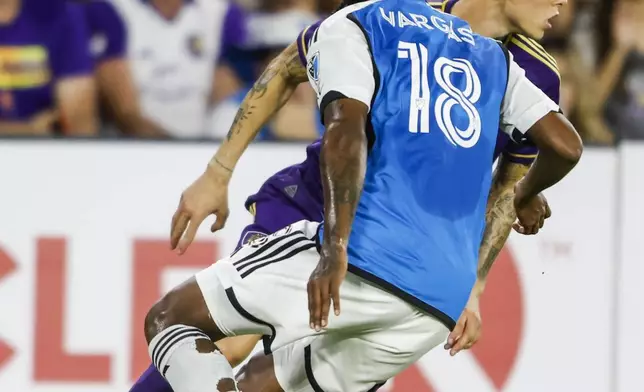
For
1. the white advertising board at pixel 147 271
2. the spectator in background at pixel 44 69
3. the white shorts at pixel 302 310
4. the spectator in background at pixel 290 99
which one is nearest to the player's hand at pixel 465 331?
the white shorts at pixel 302 310

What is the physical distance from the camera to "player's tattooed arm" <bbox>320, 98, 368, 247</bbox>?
2811 mm

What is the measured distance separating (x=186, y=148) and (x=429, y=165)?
89.3 inches

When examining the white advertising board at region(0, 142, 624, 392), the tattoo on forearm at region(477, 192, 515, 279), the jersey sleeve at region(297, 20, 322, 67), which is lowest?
the white advertising board at region(0, 142, 624, 392)

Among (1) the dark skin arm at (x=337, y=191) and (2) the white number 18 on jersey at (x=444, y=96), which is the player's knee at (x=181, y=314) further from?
(2) the white number 18 on jersey at (x=444, y=96)

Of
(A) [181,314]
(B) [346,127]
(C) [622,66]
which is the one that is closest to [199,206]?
(A) [181,314]

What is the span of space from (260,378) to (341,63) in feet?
3.36

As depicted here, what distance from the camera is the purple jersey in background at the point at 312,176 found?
3.74 metres

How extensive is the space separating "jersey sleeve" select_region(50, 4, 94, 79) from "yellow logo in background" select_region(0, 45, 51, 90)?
0.04 m

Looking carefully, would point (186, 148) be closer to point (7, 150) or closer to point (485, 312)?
point (7, 150)

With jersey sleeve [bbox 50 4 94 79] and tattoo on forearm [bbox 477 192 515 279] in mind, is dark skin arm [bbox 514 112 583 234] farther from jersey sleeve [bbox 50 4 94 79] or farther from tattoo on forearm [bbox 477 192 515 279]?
jersey sleeve [bbox 50 4 94 79]

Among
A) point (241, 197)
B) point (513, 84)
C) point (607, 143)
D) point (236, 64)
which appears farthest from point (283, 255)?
point (236, 64)

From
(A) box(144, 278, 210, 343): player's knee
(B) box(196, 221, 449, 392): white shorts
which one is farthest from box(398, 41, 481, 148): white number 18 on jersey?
(A) box(144, 278, 210, 343): player's knee

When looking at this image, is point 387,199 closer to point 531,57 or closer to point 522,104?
point 522,104

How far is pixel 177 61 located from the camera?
5.83 m
